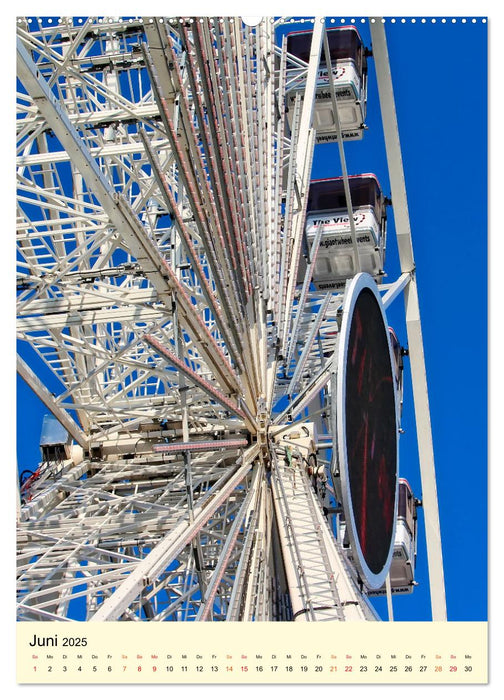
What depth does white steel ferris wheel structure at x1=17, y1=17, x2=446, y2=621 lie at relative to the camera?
2012 cm

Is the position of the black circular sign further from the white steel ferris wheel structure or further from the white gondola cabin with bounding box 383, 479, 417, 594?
the white gondola cabin with bounding box 383, 479, 417, 594

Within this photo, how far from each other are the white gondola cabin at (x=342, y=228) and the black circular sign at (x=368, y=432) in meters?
6.67

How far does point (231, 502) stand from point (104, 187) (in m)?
8.23

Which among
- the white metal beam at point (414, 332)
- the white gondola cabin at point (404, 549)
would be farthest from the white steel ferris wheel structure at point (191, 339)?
the white gondola cabin at point (404, 549)

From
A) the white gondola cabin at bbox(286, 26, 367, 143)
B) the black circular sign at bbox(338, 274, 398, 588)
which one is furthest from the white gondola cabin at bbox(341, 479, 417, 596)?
the black circular sign at bbox(338, 274, 398, 588)

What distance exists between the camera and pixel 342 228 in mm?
28859

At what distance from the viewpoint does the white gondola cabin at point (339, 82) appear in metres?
29.8

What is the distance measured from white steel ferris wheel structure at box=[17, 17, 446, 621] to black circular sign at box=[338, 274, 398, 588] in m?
0.47

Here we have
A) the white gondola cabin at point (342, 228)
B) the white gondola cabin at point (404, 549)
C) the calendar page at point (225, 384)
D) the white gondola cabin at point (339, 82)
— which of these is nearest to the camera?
the calendar page at point (225, 384)

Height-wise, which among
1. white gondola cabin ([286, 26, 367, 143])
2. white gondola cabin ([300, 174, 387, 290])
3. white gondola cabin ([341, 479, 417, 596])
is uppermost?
white gondola cabin ([286, 26, 367, 143])

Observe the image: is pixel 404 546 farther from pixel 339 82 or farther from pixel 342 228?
pixel 339 82

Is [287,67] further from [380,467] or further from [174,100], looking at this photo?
[380,467]

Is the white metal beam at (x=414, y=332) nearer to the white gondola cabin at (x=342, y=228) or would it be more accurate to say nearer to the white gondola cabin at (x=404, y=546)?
the white gondola cabin at (x=342, y=228)

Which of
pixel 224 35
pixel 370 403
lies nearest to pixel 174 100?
pixel 224 35
